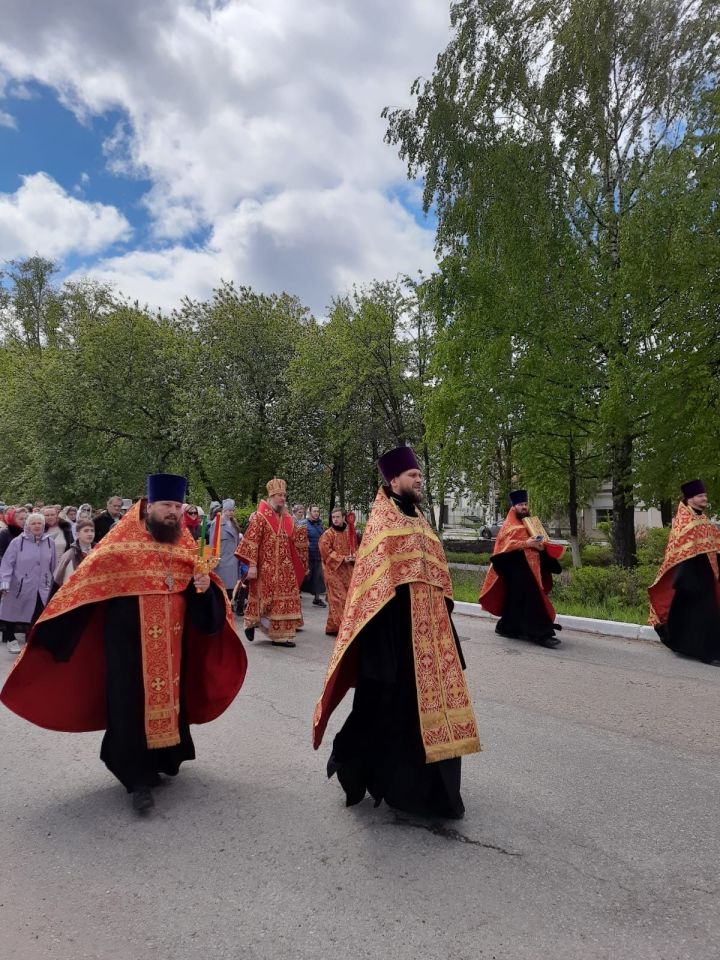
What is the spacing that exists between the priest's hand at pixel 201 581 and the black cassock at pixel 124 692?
0.38 meters

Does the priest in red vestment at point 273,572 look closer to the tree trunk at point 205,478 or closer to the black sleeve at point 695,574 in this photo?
the black sleeve at point 695,574

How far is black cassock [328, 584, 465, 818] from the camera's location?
388 cm

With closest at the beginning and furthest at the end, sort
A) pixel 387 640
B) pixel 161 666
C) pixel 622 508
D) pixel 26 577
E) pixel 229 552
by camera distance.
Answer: pixel 387 640
pixel 161 666
pixel 26 577
pixel 229 552
pixel 622 508

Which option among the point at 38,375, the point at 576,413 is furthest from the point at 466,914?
the point at 38,375

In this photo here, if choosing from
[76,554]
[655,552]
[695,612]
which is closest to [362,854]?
[76,554]

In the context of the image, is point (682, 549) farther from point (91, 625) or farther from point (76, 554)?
point (76, 554)

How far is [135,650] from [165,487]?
1.01m

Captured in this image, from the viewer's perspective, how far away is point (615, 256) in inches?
617

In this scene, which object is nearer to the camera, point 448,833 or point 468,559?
point 448,833

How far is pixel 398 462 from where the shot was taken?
14.4ft

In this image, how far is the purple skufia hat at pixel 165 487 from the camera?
14.8ft

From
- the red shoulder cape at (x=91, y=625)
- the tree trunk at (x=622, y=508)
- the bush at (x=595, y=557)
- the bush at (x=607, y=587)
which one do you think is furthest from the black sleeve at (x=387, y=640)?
the bush at (x=595, y=557)

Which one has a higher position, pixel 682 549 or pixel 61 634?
pixel 682 549

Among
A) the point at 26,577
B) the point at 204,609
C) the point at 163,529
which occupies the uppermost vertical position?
the point at 163,529
